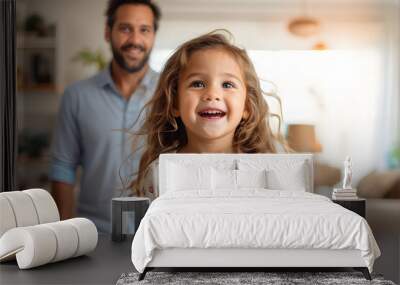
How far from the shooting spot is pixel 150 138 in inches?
283

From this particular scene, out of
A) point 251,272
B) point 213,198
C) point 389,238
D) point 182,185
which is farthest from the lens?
point 389,238

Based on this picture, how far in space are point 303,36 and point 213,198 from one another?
2.44 metres

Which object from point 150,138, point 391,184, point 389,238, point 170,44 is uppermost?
point 170,44

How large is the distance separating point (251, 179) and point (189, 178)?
1.87 ft

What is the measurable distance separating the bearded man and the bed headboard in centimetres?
52

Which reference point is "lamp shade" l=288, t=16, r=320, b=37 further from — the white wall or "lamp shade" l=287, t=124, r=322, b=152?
"lamp shade" l=287, t=124, r=322, b=152

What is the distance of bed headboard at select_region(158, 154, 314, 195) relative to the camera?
6.74m

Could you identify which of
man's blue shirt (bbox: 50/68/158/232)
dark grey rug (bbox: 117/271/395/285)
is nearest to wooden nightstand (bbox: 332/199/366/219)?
dark grey rug (bbox: 117/271/395/285)

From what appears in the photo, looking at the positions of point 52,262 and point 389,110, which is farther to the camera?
point 389,110

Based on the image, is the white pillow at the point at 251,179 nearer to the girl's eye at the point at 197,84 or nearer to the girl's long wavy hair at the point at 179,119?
the girl's long wavy hair at the point at 179,119

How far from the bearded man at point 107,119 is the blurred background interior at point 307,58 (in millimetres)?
140

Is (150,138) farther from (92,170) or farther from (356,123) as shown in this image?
(356,123)

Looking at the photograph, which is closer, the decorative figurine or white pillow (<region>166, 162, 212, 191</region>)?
white pillow (<region>166, 162, 212, 191</region>)

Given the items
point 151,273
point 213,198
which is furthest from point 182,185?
point 151,273
